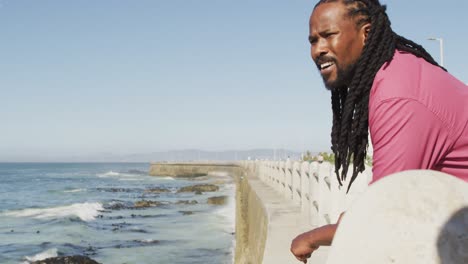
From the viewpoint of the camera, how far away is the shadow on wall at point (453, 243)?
1.27 m

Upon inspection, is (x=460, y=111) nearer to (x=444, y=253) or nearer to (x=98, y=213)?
(x=444, y=253)

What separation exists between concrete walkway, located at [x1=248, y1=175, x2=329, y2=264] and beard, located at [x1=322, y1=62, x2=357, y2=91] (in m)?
2.93

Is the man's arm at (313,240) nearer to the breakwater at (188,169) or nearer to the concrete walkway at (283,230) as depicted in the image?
the concrete walkway at (283,230)

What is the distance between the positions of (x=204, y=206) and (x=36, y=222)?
9588mm

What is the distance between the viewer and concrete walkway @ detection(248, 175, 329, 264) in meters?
5.32

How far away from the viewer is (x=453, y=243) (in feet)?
4.17

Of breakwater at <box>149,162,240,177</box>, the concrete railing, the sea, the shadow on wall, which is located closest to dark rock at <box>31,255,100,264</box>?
the sea

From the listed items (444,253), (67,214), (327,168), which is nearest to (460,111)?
(444,253)

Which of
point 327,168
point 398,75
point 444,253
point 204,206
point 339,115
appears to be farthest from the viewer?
point 204,206

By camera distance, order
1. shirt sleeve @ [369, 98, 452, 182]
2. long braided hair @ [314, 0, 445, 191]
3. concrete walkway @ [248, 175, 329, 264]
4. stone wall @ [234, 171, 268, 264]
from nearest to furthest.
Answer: shirt sleeve @ [369, 98, 452, 182]
long braided hair @ [314, 0, 445, 191]
concrete walkway @ [248, 175, 329, 264]
stone wall @ [234, 171, 268, 264]

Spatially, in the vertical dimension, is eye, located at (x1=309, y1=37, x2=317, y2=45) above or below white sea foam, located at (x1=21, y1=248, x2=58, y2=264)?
above

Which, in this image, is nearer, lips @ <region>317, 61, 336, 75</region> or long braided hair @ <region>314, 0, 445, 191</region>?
long braided hair @ <region>314, 0, 445, 191</region>

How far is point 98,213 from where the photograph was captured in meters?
32.5

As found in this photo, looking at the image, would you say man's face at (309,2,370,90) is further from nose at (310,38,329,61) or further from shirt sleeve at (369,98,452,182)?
shirt sleeve at (369,98,452,182)
